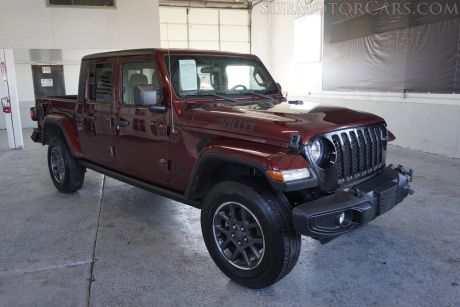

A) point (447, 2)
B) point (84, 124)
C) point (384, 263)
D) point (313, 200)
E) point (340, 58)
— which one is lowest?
point (384, 263)

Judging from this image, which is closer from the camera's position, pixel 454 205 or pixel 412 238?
pixel 412 238

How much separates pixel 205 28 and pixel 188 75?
1388 centimetres

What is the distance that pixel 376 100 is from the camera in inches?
331

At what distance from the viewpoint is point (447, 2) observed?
255 inches

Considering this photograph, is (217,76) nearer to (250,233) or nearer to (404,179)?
(250,233)

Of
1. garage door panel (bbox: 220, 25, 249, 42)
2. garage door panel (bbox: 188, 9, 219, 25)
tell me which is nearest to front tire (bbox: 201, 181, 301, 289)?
garage door panel (bbox: 188, 9, 219, 25)

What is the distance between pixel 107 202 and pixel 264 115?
265 cm

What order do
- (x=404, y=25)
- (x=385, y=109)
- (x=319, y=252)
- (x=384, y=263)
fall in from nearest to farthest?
(x=384, y=263) → (x=319, y=252) → (x=404, y=25) → (x=385, y=109)

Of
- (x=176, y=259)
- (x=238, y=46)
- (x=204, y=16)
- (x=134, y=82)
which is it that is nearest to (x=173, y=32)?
(x=204, y=16)

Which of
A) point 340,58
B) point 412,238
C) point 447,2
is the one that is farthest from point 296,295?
point 340,58

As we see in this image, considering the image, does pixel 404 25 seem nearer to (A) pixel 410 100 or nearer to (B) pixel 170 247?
(A) pixel 410 100

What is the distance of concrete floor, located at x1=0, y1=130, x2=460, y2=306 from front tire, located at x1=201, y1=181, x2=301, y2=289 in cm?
15

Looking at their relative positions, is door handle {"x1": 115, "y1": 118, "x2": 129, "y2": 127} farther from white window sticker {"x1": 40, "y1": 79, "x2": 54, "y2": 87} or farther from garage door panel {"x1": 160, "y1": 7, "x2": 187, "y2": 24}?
garage door panel {"x1": 160, "y1": 7, "x2": 187, "y2": 24}

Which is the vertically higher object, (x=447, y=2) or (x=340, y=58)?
(x=447, y=2)
